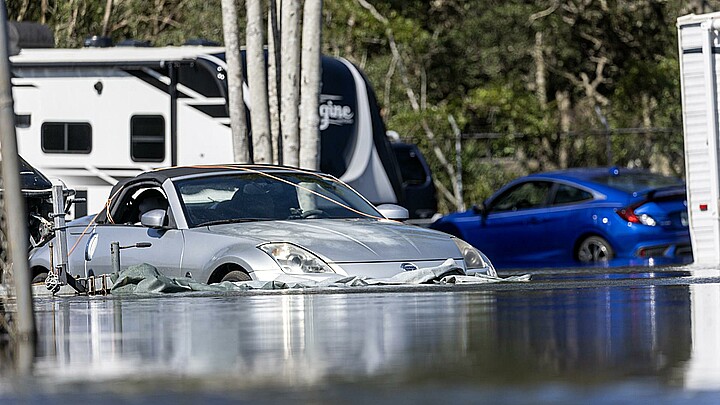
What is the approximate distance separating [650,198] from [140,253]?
7.79m

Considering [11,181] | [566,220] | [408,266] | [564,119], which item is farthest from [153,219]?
[564,119]

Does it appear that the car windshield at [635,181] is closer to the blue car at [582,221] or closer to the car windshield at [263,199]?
the blue car at [582,221]

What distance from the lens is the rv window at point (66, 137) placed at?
19297 mm

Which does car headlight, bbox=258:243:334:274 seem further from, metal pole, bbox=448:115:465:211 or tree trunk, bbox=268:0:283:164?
metal pole, bbox=448:115:465:211

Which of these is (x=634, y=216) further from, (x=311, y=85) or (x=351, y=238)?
(x=351, y=238)

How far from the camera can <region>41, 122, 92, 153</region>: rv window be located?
760 inches

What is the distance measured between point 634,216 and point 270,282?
7.88 metres

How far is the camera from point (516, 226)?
19.1 meters

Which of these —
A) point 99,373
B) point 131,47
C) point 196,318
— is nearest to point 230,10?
point 131,47

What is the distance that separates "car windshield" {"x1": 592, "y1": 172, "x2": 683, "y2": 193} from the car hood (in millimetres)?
6863

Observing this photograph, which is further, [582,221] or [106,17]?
[106,17]

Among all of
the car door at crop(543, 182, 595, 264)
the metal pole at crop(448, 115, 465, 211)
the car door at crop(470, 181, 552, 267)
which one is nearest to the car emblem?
the car door at crop(543, 182, 595, 264)

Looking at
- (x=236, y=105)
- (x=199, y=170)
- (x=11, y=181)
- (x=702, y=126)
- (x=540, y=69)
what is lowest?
(x=11, y=181)

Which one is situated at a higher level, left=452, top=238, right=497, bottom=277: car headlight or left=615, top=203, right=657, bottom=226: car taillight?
left=615, top=203, right=657, bottom=226: car taillight
